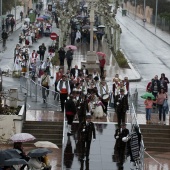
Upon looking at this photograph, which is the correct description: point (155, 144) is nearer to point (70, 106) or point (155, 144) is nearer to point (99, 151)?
point (99, 151)

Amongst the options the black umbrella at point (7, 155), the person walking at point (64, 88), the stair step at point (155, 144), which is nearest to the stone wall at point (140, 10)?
the person walking at point (64, 88)

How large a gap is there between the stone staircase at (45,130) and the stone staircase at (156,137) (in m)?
2.97

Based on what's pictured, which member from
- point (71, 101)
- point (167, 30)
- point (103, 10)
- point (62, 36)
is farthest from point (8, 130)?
point (167, 30)

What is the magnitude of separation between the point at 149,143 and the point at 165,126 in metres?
1.30

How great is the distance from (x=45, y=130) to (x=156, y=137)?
3.93 meters

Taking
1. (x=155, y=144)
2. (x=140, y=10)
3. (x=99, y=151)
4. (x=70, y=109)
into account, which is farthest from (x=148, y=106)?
(x=140, y=10)

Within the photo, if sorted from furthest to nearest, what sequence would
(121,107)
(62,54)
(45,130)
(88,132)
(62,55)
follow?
(62,55), (62,54), (45,130), (121,107), (88,132)

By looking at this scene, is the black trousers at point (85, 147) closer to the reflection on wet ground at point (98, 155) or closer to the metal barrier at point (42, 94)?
the reflection on wet ground at point (98, 155)

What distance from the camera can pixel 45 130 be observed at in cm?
2819

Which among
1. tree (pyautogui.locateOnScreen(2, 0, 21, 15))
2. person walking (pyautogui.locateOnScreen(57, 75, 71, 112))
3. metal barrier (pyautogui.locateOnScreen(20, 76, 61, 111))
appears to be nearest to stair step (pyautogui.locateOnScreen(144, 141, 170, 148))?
person walking (pyautogui.locateOnScreen(57, 75, 71, 112))

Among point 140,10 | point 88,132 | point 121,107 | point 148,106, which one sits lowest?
A: point 140,10

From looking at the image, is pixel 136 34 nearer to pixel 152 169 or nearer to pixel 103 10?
pixel 103 10

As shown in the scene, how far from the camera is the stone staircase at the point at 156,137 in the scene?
27.2 m

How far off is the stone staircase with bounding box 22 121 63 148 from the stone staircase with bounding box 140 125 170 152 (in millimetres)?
2973
